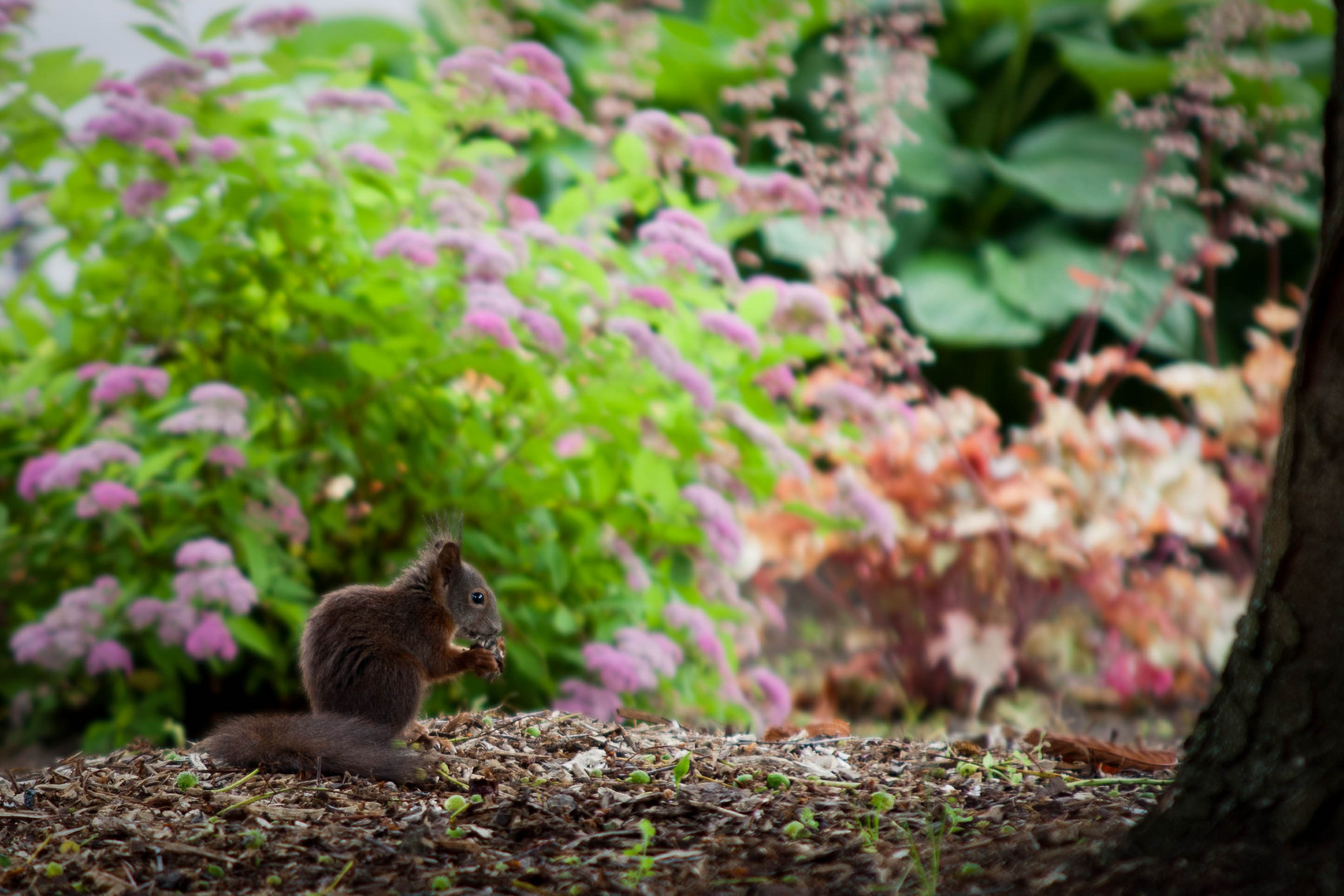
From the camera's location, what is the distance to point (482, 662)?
2.15 meters

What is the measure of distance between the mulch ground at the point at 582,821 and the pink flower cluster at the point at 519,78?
156 centimetres

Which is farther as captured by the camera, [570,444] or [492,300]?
[570,444]

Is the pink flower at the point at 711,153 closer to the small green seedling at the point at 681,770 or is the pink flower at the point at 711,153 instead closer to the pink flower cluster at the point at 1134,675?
the small green seedling at the point at 681,770

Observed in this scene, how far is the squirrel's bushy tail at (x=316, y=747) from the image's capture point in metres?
1.87

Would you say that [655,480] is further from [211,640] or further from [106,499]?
[106,499]

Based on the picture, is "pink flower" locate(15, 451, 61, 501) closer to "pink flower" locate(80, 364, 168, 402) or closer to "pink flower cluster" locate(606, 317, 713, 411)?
"pink flower" locate(80, 364, 168, 402)

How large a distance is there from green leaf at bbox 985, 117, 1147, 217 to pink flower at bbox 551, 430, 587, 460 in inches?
130

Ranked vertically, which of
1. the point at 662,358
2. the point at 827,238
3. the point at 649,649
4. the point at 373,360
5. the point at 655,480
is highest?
the point at 827,238

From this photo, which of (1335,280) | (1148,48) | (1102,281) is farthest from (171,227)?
(1148,48)

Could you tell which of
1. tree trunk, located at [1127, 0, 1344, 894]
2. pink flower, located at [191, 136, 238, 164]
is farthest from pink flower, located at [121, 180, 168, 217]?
tree trunk, located at [1127, 0, 1344, 894]

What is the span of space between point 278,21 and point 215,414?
3.39ft

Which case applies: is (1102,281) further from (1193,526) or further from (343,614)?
(343,614)

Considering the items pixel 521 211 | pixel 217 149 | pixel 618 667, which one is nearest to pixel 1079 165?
pixel 521 211

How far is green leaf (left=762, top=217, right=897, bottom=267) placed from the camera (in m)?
3.79
